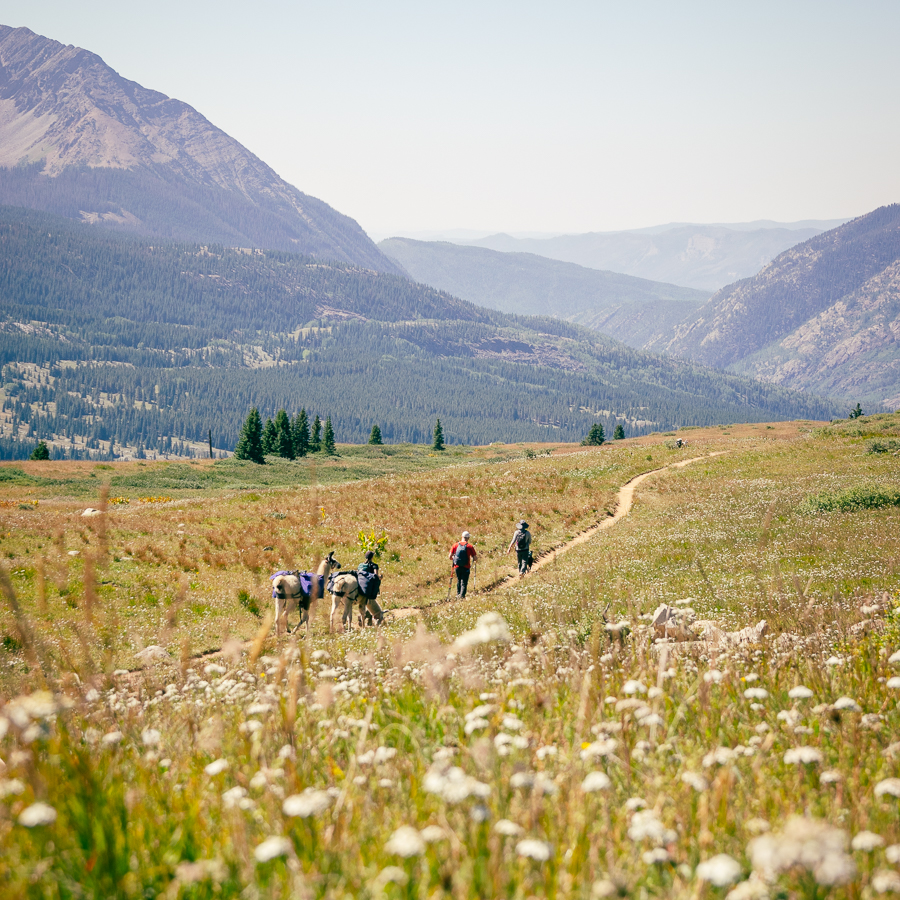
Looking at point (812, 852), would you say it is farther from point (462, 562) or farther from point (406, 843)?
point (462, 562)

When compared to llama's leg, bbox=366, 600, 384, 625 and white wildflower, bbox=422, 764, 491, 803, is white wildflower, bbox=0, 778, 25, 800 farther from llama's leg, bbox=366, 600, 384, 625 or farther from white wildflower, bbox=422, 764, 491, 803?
llama's leg, bbox=366, 600, 384, 625

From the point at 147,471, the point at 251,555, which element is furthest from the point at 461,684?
the point at 147,471

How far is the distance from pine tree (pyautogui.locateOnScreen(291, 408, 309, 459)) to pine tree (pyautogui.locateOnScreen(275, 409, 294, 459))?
3.06 feet

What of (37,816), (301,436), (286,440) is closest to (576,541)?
(37,816)

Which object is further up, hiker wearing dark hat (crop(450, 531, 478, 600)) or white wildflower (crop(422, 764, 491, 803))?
white wildflower (crop(422, 764, 491, 803))

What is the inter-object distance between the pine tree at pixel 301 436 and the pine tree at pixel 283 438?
93 cm

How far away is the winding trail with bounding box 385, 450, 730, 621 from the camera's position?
20.2m

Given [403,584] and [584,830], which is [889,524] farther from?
[584,830]

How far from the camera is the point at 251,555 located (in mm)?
25484

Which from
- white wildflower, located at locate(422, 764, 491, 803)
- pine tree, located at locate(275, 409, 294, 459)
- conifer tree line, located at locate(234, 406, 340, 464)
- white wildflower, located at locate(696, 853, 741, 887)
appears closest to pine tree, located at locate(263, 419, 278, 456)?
conifer tree line, located at locate(234, 406, 340, 464)

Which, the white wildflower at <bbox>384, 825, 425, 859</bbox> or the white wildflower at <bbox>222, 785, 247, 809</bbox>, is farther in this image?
the white wildflower at <bbox>222, 785, 247, 809</bbox>

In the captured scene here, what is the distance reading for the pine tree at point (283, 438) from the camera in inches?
3799

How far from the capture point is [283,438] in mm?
97625

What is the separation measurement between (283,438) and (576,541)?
251 ft
